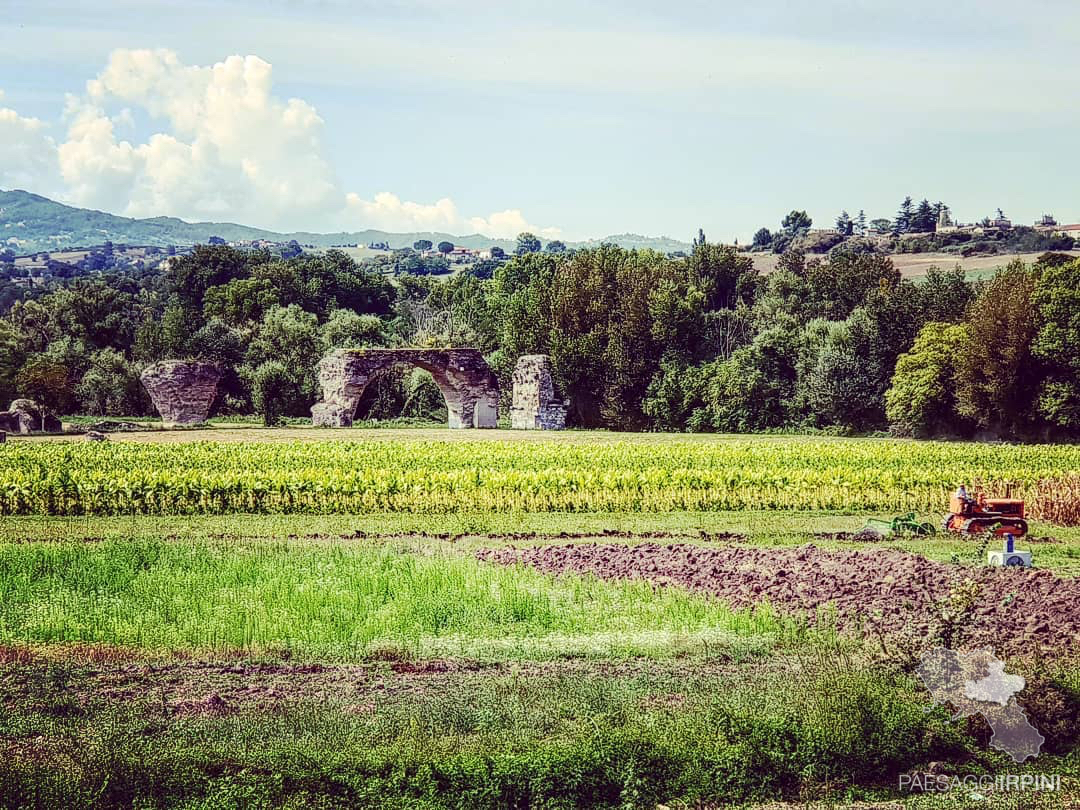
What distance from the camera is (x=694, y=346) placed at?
49.2 metres

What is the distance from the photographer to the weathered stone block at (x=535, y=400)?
4241cm

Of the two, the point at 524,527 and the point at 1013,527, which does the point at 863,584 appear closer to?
the point at 1013,527

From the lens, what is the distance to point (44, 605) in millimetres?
12445

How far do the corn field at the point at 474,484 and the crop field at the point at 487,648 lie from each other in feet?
0.30

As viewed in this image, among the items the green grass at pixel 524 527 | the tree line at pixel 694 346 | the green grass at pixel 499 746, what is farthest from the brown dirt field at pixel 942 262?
the green grass at pixel 499 746

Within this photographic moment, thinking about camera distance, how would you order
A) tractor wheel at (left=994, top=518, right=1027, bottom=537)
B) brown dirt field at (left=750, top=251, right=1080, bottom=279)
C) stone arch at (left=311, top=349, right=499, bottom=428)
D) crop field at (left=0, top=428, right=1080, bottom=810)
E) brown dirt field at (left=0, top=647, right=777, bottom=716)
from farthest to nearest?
1. brown dirt field at (left=750, top=251, right=1080, bottom=279)
2. stone arch at (left=311, top=349, right=499, bottom=428)
3. tractor wheel at (left=994, top=518, right=1027, bottom=537)
4. brown dirt field at (left=0, top=647, right=777, bottom=716)
5. crop field at (left=0, top=428, right=1080, bottom=810)

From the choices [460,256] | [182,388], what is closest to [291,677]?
[182,388]

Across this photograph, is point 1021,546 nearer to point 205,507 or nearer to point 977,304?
point 205,507

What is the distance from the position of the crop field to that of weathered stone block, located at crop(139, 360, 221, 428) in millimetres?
18729

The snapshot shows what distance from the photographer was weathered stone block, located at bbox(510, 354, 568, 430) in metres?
42.4

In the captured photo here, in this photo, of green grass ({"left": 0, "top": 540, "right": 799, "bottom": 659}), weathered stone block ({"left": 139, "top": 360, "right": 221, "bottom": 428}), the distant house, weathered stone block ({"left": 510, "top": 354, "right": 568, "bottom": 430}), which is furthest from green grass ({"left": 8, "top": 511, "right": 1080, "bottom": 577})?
the distant house

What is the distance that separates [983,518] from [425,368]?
26.3 metres

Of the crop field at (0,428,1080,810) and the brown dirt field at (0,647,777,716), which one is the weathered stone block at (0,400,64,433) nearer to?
the crop field at (0,428,1080,810)

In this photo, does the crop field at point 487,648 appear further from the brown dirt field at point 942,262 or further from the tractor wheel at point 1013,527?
the brown dirt field at point 942,262
